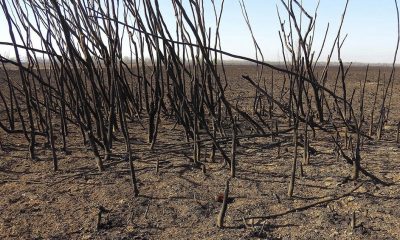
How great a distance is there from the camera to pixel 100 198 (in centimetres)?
161

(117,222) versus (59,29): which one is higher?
(59,29)

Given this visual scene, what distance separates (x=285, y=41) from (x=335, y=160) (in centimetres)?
68

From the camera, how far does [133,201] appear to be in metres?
1.56

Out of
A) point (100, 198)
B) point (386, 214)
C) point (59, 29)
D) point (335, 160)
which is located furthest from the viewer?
point (59, 29)

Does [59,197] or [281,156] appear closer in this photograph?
[59,197]

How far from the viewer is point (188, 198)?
62.3 inches

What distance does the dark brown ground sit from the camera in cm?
132

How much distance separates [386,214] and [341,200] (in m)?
0.16

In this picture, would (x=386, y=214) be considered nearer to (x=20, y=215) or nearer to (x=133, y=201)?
(x=133, y=201)

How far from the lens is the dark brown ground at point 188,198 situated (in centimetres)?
132

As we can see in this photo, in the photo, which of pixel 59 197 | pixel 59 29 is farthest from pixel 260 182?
pixel 59 29

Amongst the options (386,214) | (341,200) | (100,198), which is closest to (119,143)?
(100,198)

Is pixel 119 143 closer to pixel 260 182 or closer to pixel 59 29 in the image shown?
pixel 59 29

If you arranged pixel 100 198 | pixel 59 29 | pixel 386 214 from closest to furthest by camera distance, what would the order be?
1. pixel 386 214
2. pixel 100 198
3. pixel 59 29
